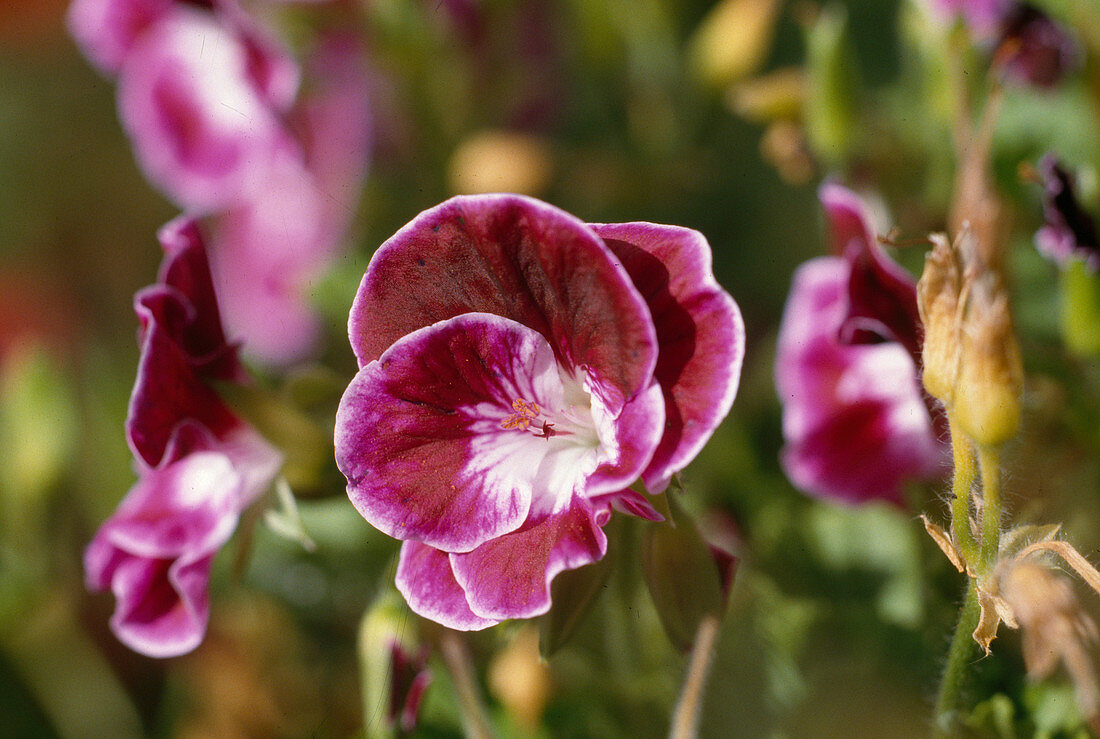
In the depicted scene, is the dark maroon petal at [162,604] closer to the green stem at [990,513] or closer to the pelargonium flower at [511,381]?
the pelargonium flower at [511,381]

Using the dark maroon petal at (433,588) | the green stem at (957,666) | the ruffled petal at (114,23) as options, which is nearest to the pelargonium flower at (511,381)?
the dark maroon petal at (433,588)

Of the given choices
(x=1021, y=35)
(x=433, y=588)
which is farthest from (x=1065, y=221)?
(x=433, y=588)

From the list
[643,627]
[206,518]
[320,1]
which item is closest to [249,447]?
[206,518]

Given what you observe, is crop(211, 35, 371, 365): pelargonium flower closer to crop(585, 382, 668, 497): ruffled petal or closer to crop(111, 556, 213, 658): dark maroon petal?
crop(111, 556, 213, 658): dark maroon petal

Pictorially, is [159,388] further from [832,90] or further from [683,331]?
[832,90]

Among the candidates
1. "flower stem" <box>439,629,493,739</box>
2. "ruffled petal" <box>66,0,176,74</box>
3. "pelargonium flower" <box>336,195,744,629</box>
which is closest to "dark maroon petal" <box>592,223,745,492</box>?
"pelargonium flower" <box>336,195,744,629</box>

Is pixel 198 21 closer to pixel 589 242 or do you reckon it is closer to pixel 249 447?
pixel 249 447

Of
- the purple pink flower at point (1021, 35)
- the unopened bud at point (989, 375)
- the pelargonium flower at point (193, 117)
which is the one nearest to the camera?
the unopened bud at point (989, 375)
